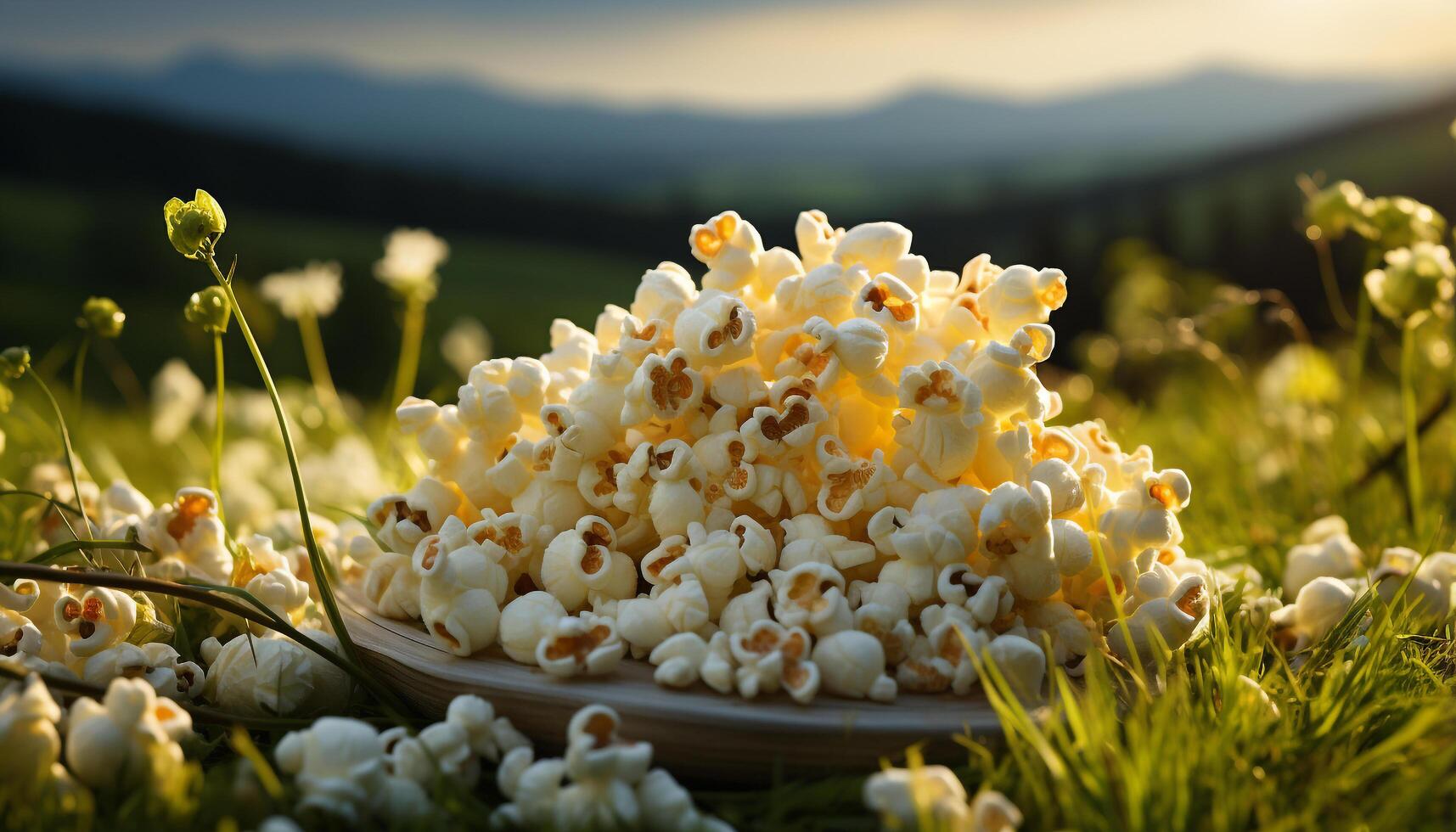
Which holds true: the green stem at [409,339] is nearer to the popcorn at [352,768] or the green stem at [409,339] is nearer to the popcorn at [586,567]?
the popcorn at [586,567]

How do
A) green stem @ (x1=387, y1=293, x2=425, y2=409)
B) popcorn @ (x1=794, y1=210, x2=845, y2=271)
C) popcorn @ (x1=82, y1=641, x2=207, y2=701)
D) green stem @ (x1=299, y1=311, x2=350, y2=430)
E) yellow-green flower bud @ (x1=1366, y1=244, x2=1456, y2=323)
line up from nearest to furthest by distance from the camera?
popcorn @ (x1=82, y1=641, x2=207, y2=701) < popcorn @ (x1=794, y1=210, x2=845, y2=271) < yellow-green flower bud @ (x1=1366, y1=244, x2=1456, y2=323) < green stem @ (x1=387, y1=293, x2=425, y2=409) < green stem @ (x1=299, y1=311, x2=350, y2=430)

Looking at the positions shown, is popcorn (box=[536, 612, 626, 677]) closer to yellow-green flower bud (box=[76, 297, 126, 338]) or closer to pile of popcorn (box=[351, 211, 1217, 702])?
pile of popcorn (box=[351, 211, 1217, 702])

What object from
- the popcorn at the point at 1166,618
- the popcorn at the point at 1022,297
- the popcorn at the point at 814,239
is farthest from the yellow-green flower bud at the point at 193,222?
the popcorn at the point at 1166,618

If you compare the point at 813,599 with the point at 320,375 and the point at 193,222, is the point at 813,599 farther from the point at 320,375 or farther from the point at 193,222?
the point at 320,375

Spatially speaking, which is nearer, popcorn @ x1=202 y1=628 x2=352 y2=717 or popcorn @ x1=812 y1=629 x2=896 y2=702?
popcorn @ x1=812 y1=629 x2=896 y2=702

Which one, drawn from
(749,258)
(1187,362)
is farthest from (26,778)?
(1187,362)

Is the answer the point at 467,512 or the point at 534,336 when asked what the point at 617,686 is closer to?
the point at 467,512

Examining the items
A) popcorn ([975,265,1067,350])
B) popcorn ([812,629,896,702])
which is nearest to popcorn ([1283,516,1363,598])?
popcorn ([975,265,1067,350])
